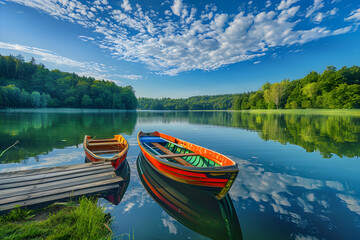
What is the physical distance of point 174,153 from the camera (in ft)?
32.3

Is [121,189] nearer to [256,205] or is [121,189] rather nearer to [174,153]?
[174,153]

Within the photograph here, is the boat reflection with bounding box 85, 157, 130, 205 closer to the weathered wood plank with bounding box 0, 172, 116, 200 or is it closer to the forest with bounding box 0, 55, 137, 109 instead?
the weathered wood plank with bounding box 0, 172, 116, 200

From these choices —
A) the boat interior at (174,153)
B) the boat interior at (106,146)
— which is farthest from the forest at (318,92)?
the boat interior at (106,146)

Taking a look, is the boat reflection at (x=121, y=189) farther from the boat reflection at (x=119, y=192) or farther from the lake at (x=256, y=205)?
the lake at (x=256, y=205)

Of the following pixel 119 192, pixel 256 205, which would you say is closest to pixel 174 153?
pixel 119 192

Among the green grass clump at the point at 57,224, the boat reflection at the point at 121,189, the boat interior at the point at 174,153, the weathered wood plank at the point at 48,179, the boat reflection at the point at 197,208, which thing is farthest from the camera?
the boat interior at the point at 174,153

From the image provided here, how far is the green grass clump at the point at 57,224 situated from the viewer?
2988mm

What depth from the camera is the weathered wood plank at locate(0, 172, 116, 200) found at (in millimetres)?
4203

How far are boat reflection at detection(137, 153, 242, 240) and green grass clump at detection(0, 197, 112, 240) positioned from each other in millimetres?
2119

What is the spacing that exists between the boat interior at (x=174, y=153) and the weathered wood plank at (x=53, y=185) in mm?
2559

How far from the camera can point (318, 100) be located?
65.2 m

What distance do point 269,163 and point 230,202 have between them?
16.0ft

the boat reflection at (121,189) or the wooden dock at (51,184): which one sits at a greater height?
the wooden dock at (51,184)

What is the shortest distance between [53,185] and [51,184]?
110mm
